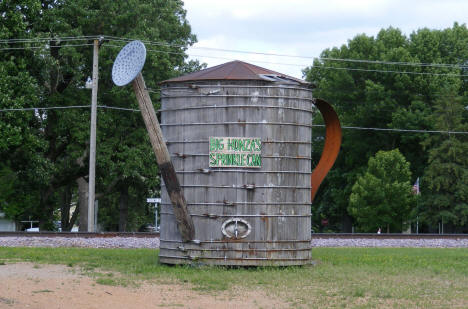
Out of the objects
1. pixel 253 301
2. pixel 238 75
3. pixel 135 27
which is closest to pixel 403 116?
pixel 135 27

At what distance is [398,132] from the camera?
5644cm

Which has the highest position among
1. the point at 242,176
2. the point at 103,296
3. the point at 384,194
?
the point at 242,176

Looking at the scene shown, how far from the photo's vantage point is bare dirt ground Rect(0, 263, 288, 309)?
1198 cm

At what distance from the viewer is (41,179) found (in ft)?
125

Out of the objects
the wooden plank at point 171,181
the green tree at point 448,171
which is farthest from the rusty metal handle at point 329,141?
the green tree at point 448,171

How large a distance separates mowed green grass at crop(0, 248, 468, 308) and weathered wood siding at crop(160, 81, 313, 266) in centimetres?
48

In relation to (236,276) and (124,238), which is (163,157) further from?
(124,238)

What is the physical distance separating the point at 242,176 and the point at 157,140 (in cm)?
211

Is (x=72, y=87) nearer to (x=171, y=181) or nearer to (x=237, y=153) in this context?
(x=171, y=181)

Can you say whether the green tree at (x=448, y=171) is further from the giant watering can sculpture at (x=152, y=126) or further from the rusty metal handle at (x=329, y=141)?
the giant watering can sculpture at (x=152, y=126)

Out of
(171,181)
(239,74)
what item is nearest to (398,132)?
(239,74)

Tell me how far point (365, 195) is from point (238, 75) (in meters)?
29.4

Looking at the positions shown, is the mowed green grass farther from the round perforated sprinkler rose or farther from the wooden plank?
the round perforated sprinkler rose

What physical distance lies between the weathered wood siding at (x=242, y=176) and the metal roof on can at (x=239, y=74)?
Answer: 0.15 metres
